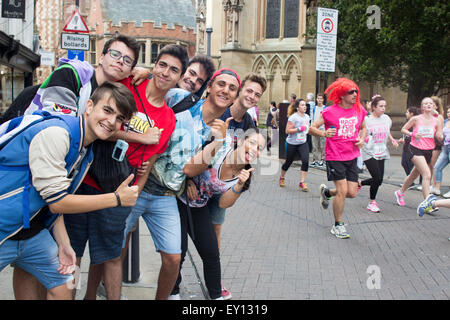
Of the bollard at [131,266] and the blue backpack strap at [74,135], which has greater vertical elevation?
the blue backpack strap at [74,135]

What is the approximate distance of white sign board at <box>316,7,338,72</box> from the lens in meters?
12.8

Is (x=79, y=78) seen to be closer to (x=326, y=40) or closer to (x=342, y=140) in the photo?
(x=342, y=140)

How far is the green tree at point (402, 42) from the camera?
1712 cm

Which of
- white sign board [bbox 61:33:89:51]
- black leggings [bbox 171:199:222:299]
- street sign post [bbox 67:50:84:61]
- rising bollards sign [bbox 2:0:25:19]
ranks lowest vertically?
black leggings [bbox 171:199:222:299]

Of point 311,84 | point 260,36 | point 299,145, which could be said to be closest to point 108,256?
point 299,145

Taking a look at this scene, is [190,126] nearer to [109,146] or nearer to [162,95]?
[162,95]

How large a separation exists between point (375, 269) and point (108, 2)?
180ft

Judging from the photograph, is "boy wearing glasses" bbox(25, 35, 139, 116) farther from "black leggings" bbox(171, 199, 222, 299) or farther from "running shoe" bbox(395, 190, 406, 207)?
"running shoe" bbox(395, 190, 406, 207)

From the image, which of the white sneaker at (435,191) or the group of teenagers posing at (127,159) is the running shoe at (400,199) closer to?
the white sneaker at (435,191)

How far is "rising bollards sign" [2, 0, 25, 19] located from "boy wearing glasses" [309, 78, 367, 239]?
1119 cm

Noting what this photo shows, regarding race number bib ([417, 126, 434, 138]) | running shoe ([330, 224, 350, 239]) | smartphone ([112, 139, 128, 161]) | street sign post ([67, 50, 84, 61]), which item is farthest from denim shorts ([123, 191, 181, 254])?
street sign post ([67, 50, 84, 61])

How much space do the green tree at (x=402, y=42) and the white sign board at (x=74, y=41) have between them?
11.0m

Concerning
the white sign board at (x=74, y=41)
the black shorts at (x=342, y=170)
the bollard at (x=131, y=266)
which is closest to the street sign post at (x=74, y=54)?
the white sign board at (x=74, y=41)

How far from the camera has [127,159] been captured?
329 cm
